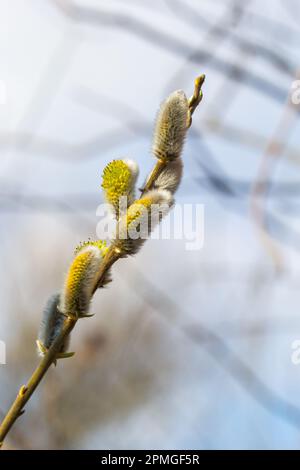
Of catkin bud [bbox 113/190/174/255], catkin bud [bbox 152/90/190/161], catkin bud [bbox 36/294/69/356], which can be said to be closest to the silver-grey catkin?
catkin bud [bbox 36/294/69/356]

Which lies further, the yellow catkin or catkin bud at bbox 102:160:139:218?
catkin bud at bbox 102:160:139:218

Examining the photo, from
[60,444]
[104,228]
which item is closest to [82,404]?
[60,444]

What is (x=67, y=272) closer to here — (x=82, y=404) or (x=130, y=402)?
(x=82, y=404)

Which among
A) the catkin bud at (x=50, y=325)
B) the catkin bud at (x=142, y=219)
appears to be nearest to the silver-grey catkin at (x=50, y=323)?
the catkin bud at (x=50, y=325)

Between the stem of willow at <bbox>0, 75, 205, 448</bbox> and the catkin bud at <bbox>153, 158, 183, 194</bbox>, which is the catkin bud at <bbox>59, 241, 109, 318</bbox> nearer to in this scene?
the stem of willow at <bbox>0, 75, 205, 448</bbox>

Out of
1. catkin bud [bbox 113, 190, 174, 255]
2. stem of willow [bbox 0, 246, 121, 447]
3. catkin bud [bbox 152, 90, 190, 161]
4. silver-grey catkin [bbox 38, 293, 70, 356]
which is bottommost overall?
stem of willow [bbox 0, 246, 121, 447]
